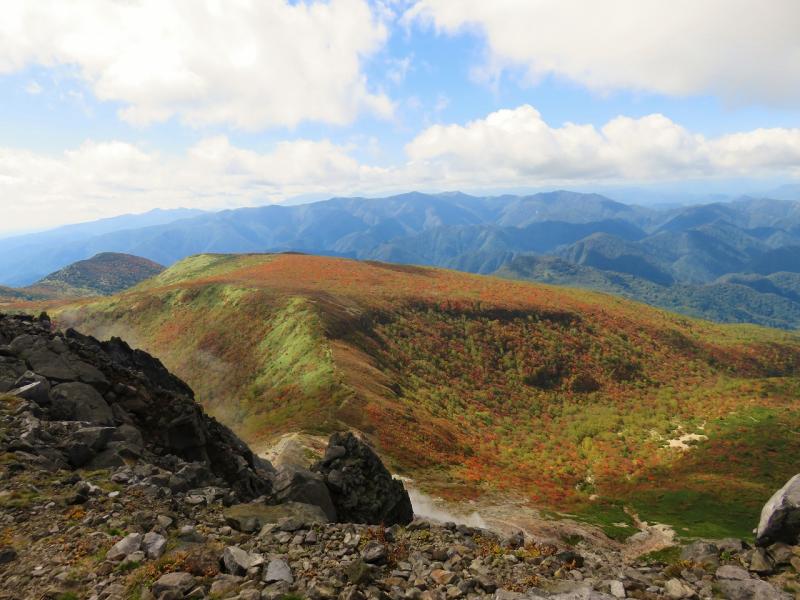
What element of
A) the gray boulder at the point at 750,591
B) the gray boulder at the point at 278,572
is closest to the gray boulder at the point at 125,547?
the gray boulder at the point at 278,572

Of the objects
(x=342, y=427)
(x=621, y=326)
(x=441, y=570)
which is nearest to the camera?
(x=441, y=570)

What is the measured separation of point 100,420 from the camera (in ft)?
58.3

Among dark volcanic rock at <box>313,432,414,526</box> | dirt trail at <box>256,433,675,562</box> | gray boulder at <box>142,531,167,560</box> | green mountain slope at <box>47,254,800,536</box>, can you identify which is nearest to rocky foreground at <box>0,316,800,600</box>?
gray boulder at <box>142,531,167,560</box>

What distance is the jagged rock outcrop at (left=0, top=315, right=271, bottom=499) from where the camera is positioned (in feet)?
48.7

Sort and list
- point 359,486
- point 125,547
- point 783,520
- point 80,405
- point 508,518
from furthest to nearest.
Answer: 1. point 508,518
2. point 359,486
3. point 80,405
4. point 783,520
5. point 125,547

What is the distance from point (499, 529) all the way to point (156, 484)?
2251 cm

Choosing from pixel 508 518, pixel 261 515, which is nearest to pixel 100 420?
pixel 261 515

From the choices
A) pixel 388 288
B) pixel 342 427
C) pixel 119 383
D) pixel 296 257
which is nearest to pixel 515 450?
pixel 342 427

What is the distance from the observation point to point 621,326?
90625 millimetres

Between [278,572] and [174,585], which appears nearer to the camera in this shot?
[174,585]

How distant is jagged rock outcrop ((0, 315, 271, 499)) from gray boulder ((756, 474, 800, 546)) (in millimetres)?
16980

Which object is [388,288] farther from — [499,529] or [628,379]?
[499,529]

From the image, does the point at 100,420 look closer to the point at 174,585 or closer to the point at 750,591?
the point at 174,585

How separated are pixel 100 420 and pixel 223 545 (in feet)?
33.9
